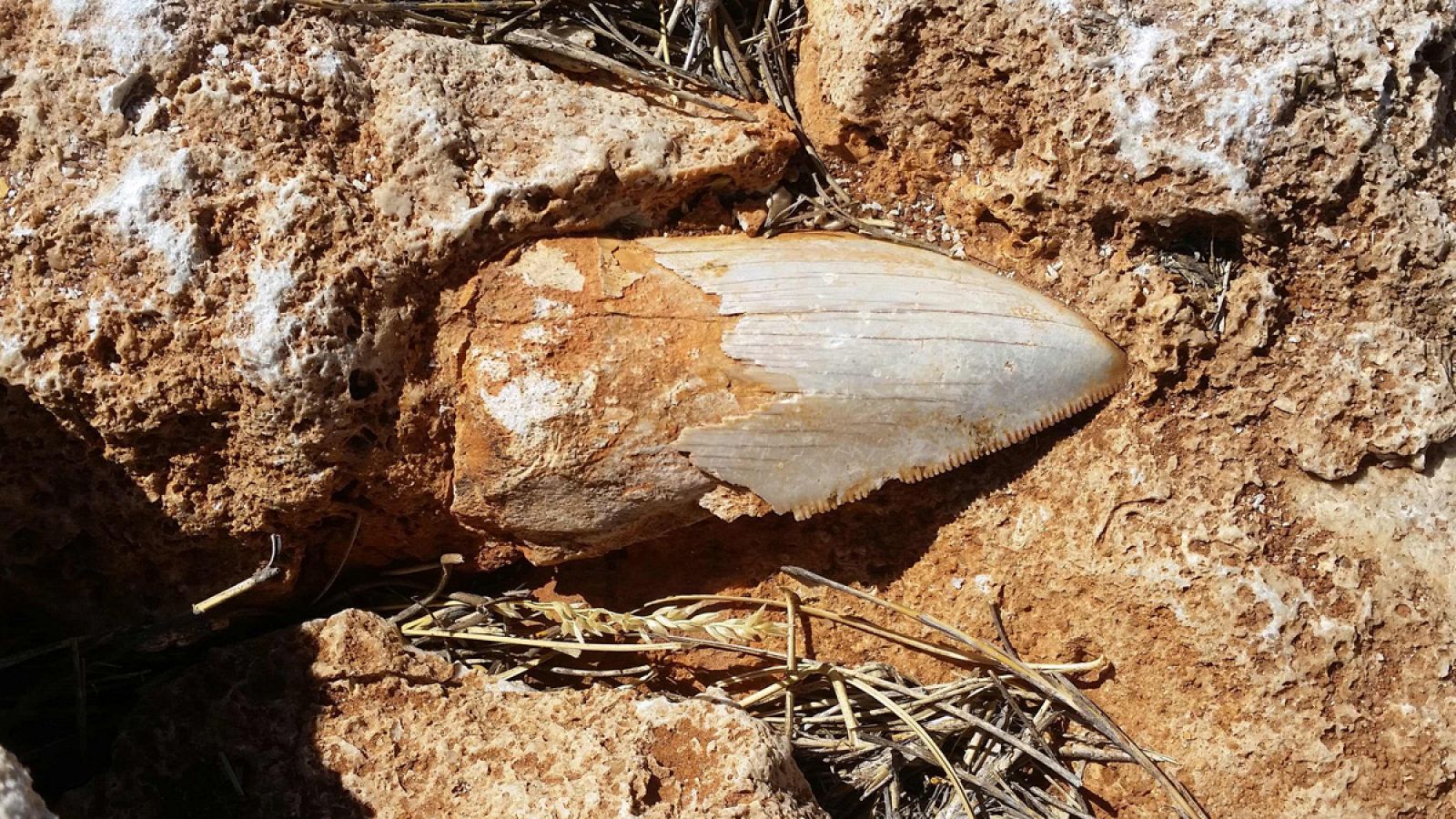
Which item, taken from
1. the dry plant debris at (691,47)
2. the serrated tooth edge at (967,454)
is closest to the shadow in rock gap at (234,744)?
the serrated tooth edge at (967,454)

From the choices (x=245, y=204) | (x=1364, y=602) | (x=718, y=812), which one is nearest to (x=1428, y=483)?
(x=1364, y=602)

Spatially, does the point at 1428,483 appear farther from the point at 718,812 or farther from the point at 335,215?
the point at 335,215

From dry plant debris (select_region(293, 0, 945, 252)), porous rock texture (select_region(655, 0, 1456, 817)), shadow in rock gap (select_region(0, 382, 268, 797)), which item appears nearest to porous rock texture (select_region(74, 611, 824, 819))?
shadow in rock gap (select_region(0, 382, 268, 797))

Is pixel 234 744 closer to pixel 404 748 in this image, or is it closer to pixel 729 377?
pixel 404 748

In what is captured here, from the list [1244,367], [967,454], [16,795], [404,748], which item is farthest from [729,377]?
[16,795]

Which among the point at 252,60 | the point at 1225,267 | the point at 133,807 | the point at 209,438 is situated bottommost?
the point at 133,807

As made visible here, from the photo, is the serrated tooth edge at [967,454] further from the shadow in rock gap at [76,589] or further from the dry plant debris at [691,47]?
the shadow in rock gap at [76,589]
